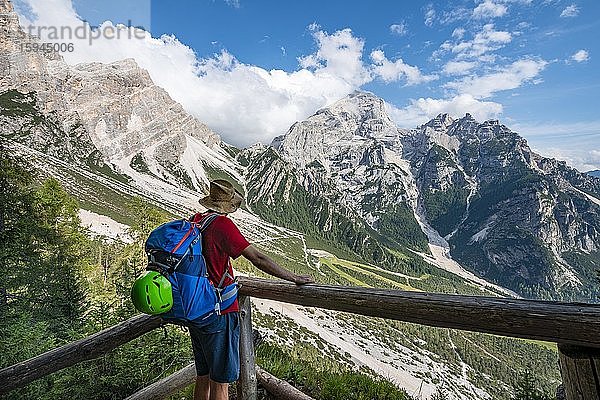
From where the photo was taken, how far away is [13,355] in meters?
9.28

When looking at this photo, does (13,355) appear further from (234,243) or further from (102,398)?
(234,243)

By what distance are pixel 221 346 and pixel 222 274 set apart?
0.67 meters

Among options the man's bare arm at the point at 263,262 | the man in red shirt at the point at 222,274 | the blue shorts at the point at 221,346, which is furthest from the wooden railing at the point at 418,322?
the blue shorts at the point at 221,346

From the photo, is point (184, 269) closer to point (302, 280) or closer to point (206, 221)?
point (206, 221)

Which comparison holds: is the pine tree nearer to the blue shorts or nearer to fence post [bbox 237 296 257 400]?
fence post [bbox 237 296 257 400]

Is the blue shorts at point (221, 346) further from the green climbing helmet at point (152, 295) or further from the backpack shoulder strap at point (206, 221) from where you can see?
the backpack shoulder strap at point (206, 221)

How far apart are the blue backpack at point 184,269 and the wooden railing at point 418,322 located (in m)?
0.89

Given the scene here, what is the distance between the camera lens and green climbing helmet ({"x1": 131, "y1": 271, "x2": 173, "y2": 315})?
3191 millimetres

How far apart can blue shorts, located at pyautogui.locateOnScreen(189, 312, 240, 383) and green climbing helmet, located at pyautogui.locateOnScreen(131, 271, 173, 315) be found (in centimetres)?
53

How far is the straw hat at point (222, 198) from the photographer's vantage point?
394cm

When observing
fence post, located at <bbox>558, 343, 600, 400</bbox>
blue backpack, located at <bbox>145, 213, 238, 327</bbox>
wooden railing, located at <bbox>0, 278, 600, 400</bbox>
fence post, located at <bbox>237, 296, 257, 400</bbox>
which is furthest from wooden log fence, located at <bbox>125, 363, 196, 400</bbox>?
fence post, located at <bbox>558, 343, 600, 400</bbox>

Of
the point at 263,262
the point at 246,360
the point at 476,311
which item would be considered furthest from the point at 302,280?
the point at 476,311

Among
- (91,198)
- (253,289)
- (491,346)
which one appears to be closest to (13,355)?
(253,289)

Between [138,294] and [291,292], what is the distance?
4.76 ft
